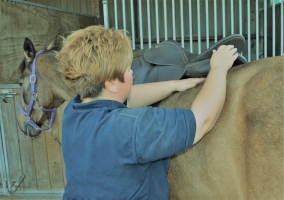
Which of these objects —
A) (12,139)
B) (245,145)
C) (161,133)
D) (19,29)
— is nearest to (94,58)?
(161,133)

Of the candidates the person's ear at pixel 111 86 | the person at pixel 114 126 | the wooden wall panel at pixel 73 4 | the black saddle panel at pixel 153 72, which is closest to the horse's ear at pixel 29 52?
the black saddle panel at pixel 153 72

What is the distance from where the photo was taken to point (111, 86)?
3.27ft

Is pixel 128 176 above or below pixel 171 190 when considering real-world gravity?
above

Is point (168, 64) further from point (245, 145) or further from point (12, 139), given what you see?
point (12, 139)

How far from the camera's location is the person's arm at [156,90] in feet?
→ 4.53

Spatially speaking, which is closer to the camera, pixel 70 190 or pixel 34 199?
pixel 70 190

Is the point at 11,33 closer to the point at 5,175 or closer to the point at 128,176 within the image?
the point at 5,175

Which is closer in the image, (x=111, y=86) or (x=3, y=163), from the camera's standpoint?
(x=111, y=86)

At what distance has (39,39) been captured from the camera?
3.78 m

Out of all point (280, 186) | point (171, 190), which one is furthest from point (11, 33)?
point (280, 186)

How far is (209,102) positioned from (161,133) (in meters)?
0.23

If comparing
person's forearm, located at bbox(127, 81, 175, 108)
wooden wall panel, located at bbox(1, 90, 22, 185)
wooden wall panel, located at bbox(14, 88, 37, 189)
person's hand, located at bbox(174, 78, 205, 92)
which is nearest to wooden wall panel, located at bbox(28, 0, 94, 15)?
wooden wall panel, located at bbox(1, 90, 22, 185)

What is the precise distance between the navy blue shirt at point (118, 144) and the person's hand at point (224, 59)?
1.09 feet

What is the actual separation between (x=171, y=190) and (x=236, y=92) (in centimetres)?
62
